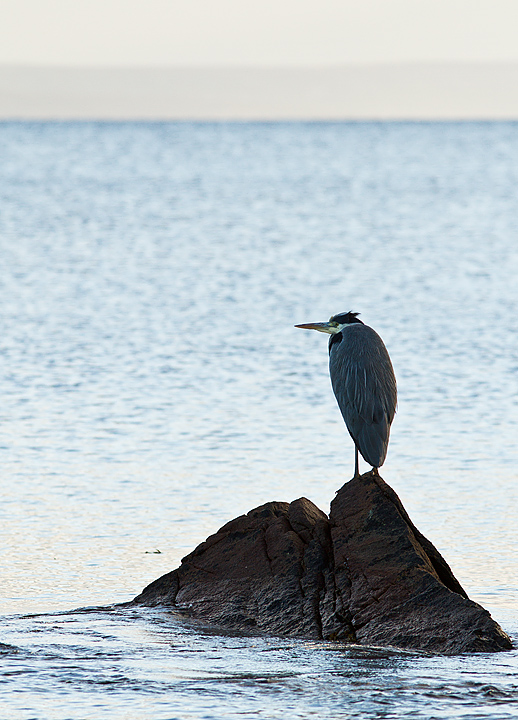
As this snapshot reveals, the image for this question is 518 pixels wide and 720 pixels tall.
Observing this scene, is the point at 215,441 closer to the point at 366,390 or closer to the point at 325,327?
the point at 325,327

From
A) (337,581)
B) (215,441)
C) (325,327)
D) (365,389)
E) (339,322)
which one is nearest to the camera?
(337,581)

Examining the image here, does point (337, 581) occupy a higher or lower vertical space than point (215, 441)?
lower

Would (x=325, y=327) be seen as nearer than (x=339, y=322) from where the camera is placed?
No

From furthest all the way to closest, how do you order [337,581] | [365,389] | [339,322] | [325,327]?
[325,327] < [339,322] < [365,389] < [337,581]

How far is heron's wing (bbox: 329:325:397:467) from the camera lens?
882cm

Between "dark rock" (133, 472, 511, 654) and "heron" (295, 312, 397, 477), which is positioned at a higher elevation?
"heron" (295, 312, 397, 477)

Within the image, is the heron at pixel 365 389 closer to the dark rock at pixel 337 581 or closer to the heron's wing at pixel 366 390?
the heron's wing at pixel 366 390

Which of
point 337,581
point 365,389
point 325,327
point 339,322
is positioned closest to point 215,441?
point 325,327

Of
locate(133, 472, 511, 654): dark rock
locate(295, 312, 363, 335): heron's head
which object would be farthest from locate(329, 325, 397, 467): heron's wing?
locate(133, 472, 511, 654): dark rock

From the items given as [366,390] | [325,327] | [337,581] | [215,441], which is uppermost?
[325,327]

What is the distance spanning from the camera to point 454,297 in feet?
87.4

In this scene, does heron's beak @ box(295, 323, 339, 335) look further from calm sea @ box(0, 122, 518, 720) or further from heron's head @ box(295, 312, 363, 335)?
calm sea @ box(0, 122, 518, 720)

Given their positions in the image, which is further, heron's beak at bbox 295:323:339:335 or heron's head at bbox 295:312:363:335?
heron's beak at bbox 295:323:339:335

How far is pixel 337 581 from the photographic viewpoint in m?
7.56
